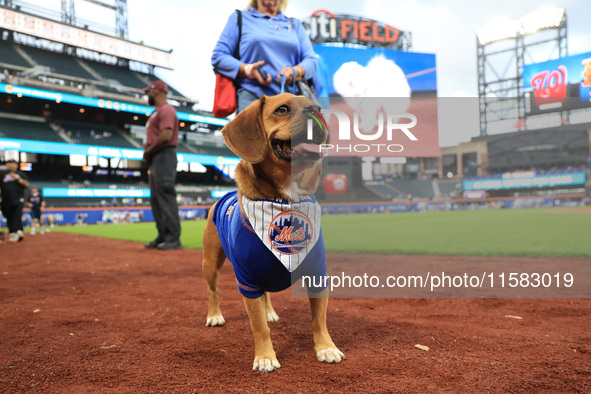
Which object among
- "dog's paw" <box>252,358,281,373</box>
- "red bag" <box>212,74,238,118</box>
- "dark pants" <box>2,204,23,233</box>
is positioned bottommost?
"dog's paw" <box>252,358,281,373</box>

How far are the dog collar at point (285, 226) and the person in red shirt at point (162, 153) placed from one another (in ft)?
16.0

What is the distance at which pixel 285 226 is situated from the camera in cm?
180

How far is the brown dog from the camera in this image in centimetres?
173

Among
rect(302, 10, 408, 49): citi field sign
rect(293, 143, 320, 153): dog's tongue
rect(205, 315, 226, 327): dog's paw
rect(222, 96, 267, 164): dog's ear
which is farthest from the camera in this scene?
rect(302, 10, 408, 49): citi field sign

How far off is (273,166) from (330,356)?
0.95 metres

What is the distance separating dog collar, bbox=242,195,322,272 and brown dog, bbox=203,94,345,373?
1.3 inches

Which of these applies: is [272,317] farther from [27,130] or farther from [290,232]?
[27,130]

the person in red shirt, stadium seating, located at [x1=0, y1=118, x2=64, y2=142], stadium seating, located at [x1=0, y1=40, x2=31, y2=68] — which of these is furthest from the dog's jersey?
stadium seating, located at [x1=0, y1=40, x2=31, y2=68]

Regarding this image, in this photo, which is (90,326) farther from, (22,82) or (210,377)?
(22,82)

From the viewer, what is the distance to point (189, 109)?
37.0 metres

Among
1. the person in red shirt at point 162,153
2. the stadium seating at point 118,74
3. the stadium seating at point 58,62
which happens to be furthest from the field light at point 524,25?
the person in red shirt at point 162,153

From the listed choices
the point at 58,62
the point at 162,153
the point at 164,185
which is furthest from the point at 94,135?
the point at 164,185

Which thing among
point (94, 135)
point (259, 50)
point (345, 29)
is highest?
point (345, 29)

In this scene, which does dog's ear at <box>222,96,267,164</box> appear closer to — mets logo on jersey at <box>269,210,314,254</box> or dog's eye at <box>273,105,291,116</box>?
dog's eye at <box>273,105,291,116</box>
